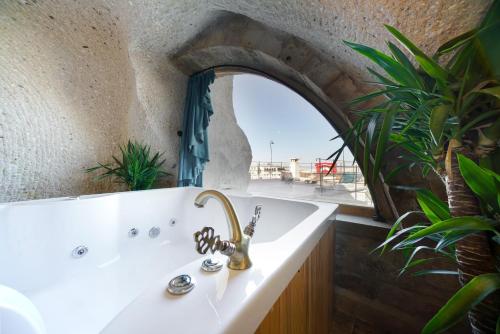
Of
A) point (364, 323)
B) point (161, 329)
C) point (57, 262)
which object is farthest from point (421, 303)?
point (57, 262)

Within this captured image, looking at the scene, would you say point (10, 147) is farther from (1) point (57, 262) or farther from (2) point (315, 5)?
(2) point (315, 5)

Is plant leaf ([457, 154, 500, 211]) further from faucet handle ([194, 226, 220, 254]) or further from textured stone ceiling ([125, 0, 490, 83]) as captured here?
textured stone ceiling ([125, 0, 490, 83])

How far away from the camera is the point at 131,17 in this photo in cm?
146

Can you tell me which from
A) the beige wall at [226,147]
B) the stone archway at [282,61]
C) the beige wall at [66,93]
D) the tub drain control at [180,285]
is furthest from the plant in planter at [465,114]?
the beige wall at [226,147]

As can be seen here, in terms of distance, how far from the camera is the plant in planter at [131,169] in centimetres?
147

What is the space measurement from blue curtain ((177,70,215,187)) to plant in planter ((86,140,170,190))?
335 millimetres

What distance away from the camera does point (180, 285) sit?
366mm

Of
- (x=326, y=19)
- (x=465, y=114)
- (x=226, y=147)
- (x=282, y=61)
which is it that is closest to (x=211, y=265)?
(x=465, y=114)

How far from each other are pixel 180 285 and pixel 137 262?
1.08 metres

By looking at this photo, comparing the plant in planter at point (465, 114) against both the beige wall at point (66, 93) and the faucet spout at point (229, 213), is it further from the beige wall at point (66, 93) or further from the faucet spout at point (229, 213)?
the beige wall at point (66, 93)

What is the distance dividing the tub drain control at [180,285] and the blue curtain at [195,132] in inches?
61.6

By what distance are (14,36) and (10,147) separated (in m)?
0.67

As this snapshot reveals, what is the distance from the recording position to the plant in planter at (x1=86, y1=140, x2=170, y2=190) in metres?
1.47

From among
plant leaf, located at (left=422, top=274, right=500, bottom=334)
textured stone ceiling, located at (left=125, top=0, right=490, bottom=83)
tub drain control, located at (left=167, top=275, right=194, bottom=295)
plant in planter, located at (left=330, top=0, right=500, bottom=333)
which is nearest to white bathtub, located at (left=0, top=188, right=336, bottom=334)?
tub drain control, located at (left=167, top=275, right=194, bottom=295)
